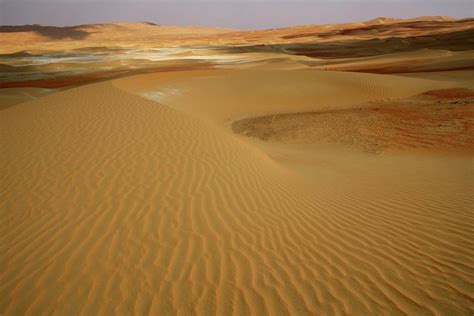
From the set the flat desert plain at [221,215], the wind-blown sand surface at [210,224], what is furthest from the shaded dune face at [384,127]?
the wind-blown sand surface at [210,224]

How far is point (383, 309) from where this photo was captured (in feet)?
9.75

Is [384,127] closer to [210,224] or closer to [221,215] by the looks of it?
[221,215]

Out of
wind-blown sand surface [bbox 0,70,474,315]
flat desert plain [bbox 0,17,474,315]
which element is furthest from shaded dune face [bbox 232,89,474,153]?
wind-blown sand surface [bbox 0,70,474,315]

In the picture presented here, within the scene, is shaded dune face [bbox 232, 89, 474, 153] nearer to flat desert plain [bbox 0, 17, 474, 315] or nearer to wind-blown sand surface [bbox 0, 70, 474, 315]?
flat desert plain [bbox 0, 17, 474, 315]

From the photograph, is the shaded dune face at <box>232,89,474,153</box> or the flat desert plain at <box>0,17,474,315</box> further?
the shaded dune face at <box>232,89,474,153</box>

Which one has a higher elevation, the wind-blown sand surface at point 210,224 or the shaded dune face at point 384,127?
the wind-blown sand surface at point 210,224

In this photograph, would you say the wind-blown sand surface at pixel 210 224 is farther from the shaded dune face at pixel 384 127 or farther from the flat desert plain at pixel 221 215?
the shaded dune face at pixel 384 127

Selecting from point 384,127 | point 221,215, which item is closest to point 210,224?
point 221,215

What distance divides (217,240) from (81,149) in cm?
353

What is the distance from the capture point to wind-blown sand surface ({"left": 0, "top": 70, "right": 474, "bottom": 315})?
3.13 metres

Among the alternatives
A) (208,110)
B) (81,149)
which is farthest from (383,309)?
(208,110)

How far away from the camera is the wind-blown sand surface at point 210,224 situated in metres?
3.13

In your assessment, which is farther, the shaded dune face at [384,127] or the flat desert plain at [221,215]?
the shaded dune face at [384,127]

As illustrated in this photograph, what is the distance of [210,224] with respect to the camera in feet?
14.1
